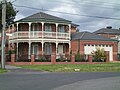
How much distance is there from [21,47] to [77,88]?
131 ft

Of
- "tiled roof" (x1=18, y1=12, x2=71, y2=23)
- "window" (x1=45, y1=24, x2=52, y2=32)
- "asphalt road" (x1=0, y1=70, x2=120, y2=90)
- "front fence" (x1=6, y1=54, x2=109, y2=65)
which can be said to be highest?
"tiled roof" (x1=18, y1=12, x2=71, y2=23)

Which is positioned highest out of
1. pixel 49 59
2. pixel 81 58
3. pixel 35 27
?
pixel 35 27

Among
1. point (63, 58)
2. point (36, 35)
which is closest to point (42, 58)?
point (63, 58)

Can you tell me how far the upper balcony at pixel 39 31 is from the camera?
5062 centimetres

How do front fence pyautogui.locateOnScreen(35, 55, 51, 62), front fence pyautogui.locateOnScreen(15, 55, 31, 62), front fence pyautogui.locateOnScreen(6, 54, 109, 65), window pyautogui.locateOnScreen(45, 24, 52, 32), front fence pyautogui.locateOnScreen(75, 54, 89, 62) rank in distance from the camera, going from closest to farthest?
front fence pyautogui.locateOnScreen(6, 54, 109, 65) < front fence pyautogui.locateOnScreen(15, 55, 31, 62) < front fence pyautogui.locateOnScreen(35, 55, 51, 62) < front fence pyautogui.locateOnScreen(75, 54, 89, 62) < window pyautogui.locateOnScreen(45, 24, 52, 32)

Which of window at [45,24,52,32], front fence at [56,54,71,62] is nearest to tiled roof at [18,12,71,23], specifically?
window at [45,24,52,32]

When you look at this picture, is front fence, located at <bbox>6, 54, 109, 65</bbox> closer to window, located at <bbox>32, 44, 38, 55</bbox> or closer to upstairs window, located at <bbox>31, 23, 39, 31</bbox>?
window, located at <bbox>32, 44, 38, 55</bbox>

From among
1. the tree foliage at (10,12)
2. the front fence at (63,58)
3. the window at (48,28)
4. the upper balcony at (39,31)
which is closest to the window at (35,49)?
the upper balcony at (39,31)

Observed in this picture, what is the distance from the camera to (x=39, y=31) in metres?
50.7

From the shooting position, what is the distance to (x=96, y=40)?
191 feet

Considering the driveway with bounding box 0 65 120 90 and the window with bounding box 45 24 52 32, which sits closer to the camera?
the driveway with bounding box 0 65 120 90

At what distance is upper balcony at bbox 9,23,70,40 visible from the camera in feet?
166

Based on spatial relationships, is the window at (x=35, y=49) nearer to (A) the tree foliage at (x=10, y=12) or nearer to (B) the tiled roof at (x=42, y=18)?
(B) the tiled roof at (x=42, y=18)

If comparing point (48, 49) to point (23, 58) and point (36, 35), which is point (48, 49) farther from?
point (23, 58)
